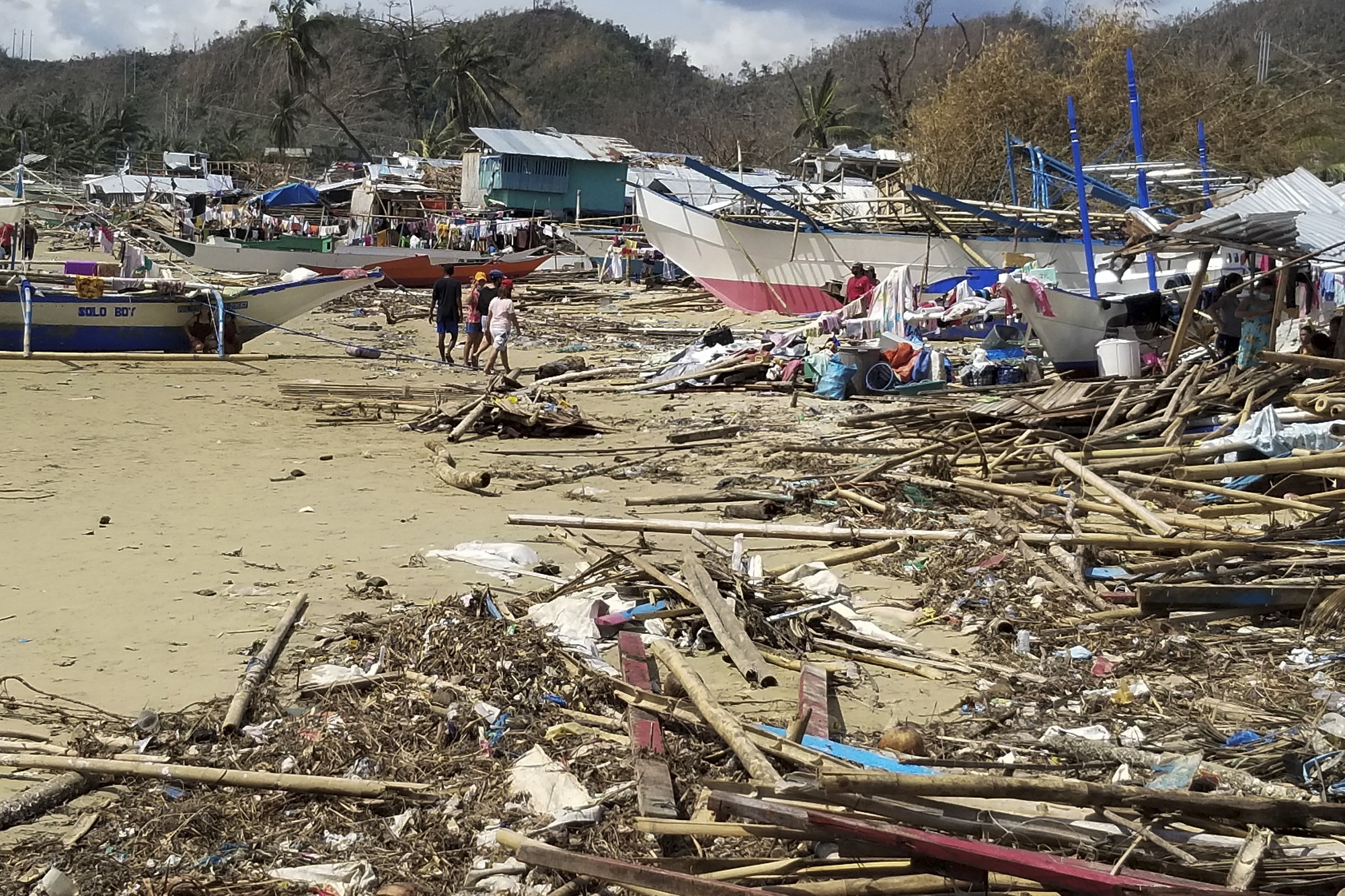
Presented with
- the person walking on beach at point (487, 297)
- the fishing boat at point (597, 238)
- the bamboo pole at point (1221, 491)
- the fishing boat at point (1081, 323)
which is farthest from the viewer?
the fishing boat at point (597, 238)

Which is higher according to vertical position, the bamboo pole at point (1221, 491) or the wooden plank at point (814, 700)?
the bamboo pole at point (1221, 491)

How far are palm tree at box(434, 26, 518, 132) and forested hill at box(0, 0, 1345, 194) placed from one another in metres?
0.16

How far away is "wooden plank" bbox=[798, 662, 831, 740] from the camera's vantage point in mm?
4738

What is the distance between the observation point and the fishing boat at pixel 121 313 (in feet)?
57.6

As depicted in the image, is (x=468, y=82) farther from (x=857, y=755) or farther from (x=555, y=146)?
(x=857, y=755)

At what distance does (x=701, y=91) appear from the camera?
118m

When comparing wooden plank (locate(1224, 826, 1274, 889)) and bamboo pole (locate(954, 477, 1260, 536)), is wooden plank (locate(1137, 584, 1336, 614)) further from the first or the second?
wooden plank (locate(1224, 826, 1274, 889))

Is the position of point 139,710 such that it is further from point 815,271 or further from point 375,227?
point 375,227

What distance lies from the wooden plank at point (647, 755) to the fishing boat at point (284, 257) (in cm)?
2775

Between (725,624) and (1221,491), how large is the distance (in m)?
4.08

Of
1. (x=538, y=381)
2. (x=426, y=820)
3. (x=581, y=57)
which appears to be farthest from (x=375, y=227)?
(x=581, y=57)

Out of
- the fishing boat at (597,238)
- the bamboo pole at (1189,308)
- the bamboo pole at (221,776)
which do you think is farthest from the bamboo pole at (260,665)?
the fishing boat at (597,238)

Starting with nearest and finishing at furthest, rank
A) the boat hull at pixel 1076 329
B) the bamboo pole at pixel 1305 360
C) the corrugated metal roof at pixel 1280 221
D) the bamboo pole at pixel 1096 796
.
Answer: the bamboo pole at pixel 1096 796 < the bamboo pole at pixel 1305 360 < the corrugated metal roof at pixel 1280 221 < the boat hull at pixel 1076 329

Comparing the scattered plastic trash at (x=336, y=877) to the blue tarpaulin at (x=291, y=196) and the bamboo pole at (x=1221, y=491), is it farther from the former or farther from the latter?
the blue tarpaulin at (x=291, y=196)
